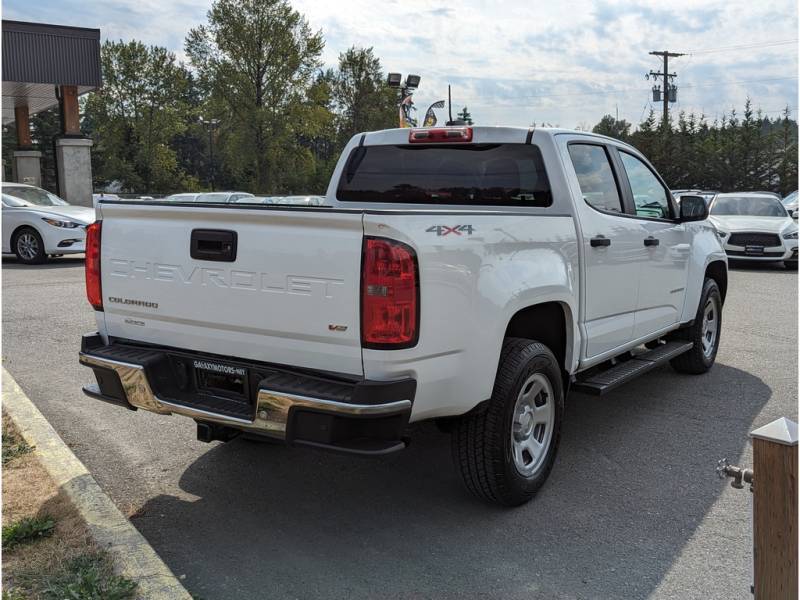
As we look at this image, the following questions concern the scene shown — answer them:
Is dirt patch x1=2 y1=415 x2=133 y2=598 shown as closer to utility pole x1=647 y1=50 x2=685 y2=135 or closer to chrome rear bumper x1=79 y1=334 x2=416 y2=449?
chrome rear bumper x1=79 y1=334 x2=416 y2=449

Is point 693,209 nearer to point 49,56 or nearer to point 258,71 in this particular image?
point 49,56

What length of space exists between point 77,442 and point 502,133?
3313 millimetres

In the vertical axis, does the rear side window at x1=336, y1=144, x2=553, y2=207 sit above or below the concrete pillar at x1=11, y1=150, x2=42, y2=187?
below

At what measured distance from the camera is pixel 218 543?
12.2 feet

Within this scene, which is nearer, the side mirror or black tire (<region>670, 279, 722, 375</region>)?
the side mirror

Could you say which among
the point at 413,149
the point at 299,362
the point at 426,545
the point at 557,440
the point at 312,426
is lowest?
the point at 426,545

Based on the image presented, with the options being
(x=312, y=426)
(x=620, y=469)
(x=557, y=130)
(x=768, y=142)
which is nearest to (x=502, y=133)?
(x=557, y=130)

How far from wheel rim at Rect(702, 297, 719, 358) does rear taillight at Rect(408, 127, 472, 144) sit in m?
3.08

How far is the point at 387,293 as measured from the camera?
10.8 ft

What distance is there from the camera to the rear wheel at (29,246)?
50.5 ft

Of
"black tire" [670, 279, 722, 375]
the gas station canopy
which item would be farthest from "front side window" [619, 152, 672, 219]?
the gas station canopy

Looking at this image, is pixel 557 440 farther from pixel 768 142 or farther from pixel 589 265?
pixel 768 142

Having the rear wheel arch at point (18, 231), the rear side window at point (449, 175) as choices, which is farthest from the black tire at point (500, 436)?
the rear wheel arch at point (18, 231)

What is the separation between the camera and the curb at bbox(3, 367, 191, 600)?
10.2ft
